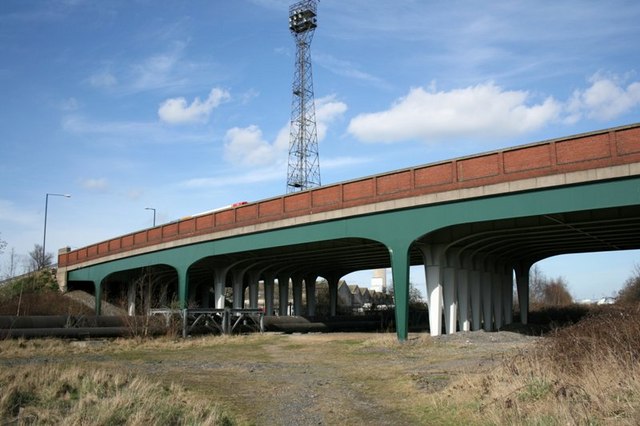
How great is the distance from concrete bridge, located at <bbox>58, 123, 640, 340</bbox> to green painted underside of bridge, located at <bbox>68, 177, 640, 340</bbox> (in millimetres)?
43

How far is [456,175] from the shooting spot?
23.7 metres

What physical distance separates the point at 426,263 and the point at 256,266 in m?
19.8

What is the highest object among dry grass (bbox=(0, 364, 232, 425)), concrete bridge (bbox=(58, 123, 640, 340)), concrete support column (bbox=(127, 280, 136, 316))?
concrete bridge (bbox=(58, 123, 640, 340))

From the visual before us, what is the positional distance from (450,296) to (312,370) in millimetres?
14157

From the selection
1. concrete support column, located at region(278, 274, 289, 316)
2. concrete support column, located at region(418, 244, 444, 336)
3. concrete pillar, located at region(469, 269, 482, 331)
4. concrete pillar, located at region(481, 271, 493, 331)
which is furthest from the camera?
concrete support column, located at region(278, 274, 289, 316)

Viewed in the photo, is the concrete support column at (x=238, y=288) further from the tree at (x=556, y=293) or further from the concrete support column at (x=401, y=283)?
the tree at (x=556, y=293)

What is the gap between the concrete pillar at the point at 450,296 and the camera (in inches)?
1117

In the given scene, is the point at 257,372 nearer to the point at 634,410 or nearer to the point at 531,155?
the point at 634,410

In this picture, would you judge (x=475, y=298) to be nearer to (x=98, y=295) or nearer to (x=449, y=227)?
(x=449, y=227)

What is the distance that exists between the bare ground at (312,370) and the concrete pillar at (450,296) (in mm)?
2786

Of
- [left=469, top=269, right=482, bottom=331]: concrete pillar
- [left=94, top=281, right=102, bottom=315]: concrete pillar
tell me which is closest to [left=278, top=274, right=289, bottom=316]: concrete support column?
[left=94, top=281, right=102, bottom=315]: concrete pillar

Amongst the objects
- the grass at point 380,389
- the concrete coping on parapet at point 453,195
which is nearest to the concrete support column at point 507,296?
the concrete coping on parapet at point 453,195

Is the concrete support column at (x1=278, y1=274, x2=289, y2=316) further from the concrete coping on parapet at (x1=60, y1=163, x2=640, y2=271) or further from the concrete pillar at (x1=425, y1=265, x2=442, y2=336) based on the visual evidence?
the concrete pillar at (x1=425, y1=265, x2=442, y2=336)

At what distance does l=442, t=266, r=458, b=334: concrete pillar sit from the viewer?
2838 centimetres
